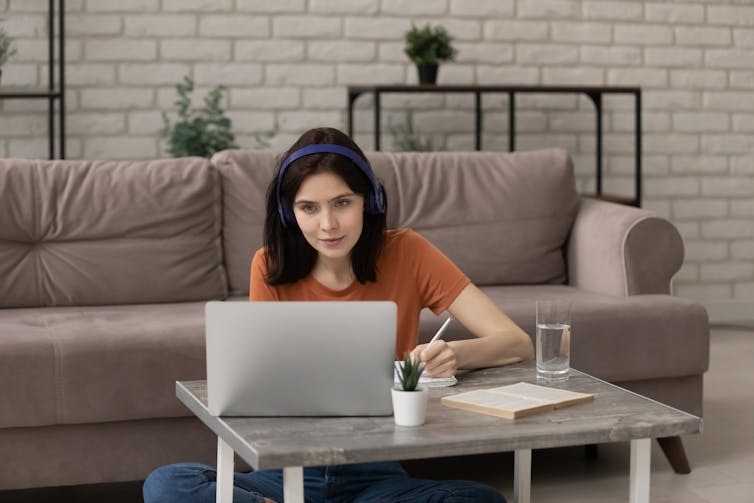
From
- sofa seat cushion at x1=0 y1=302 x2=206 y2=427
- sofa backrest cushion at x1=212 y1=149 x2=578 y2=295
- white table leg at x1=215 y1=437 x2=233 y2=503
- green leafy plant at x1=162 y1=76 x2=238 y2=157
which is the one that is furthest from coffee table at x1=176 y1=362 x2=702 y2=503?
green leafy plant at x1=162 y1=76 x2=238 y2=157

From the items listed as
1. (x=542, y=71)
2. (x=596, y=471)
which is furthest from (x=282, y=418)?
(x=542, y=71)

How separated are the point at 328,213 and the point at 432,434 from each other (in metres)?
0.53

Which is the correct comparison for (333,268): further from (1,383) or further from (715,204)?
(715,204)

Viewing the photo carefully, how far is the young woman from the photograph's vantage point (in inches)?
74.8

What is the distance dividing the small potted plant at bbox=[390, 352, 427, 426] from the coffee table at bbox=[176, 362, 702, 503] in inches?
0.6

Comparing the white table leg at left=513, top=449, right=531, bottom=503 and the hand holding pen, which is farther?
the white table leg at left=513, top=449, right=531, bottom=503

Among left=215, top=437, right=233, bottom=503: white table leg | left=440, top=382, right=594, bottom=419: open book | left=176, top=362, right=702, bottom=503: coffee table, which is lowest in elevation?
left=215, top=437, right=233, bottom=503: white table leg

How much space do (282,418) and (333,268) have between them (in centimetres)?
51

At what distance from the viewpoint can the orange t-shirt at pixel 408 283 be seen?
2164 millimetres

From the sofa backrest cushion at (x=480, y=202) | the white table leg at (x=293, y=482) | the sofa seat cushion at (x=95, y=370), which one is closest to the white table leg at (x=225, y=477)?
the white table leg at (x=293, y=482)

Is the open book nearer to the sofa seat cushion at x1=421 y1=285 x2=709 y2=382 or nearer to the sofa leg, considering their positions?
the sofa seat cushion at x1=421 y1=285 x2=709 y2=382

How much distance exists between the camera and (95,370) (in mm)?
2676

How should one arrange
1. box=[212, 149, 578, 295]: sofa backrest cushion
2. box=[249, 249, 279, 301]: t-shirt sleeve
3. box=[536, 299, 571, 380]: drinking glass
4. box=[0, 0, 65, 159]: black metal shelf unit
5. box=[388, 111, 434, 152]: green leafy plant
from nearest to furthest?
box=[536, 299, 571, 380]: drinking glass
box=[249, 249, 279, 301]: t-shirt sleeve
box=[212, 149, 578, 295]: sofa backrest cushion
box=[0, 0, 65, 159]: black metal shelf unit
box=[388, 111, 434, 152]: green leafy plant

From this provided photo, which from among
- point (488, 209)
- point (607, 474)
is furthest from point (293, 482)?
point (488, 209)
